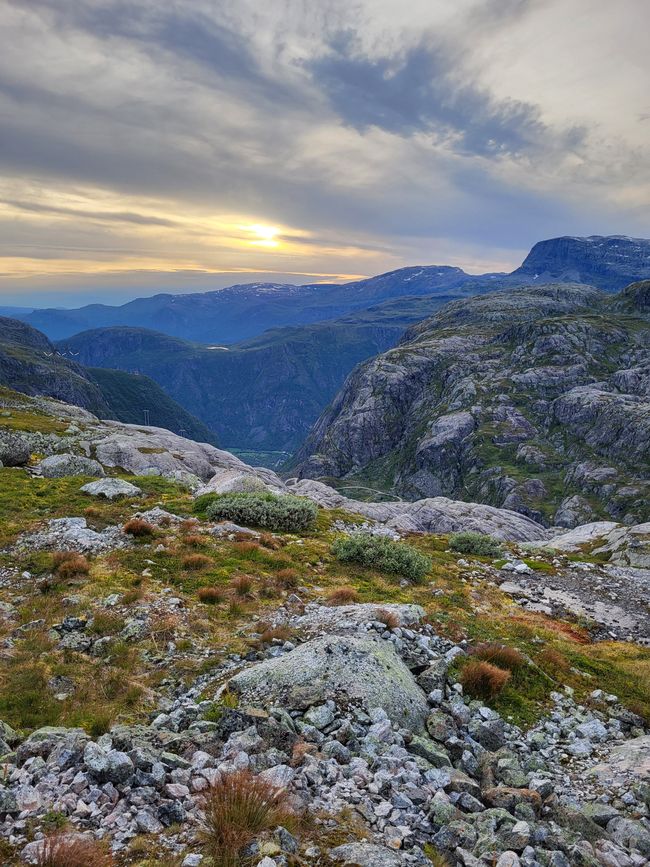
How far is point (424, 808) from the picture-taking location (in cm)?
736

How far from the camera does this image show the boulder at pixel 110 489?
27925 millimetres

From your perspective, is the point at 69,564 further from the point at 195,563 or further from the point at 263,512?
the point at 263,512

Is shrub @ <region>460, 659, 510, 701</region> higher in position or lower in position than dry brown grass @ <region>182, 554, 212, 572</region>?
higher

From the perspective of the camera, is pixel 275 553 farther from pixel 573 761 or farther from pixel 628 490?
pixel 628 490

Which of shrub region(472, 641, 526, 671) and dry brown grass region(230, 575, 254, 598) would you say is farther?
dry brown grass region(230, 575, 254, 598)

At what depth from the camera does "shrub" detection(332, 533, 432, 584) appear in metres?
21.9

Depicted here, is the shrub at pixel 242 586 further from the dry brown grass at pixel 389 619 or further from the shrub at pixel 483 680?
the shrub at pixel 483 680

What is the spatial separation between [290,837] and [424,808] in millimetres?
2526

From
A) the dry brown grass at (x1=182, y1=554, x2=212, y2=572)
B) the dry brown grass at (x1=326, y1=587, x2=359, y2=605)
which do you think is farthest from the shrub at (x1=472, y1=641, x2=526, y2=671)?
the dry brown grass at (x1=182, y1=554, x2=212, y2=572)

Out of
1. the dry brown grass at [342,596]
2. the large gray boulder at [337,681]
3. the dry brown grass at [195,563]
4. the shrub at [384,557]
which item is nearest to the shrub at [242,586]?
the dry brown grass at [195,563]

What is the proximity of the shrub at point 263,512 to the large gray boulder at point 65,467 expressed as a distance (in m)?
13.9

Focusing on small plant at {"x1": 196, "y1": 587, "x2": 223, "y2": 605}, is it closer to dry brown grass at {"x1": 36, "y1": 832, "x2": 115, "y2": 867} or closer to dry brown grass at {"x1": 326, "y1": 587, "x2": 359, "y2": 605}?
dry brown grass at {"x1": 326, "y1": 587, "x2": 359, "y2": 605}

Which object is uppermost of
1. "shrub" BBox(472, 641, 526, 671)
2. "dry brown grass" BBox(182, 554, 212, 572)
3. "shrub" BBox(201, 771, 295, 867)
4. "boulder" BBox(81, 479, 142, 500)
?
"shrub" BBox(201, 771, 295, 867)

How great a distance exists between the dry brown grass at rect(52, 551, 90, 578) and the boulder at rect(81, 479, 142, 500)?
10262 millimetres
